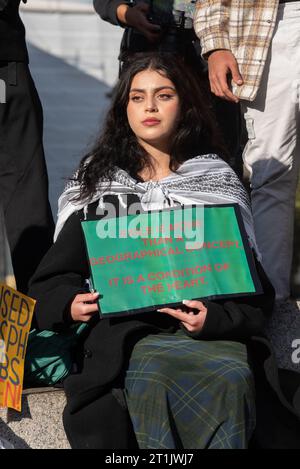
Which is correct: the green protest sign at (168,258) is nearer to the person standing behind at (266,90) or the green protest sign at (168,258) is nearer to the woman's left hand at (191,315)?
the woman's left hand at (191,315)

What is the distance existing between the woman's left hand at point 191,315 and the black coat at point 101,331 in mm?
23

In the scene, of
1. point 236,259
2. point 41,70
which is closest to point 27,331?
point 236,259

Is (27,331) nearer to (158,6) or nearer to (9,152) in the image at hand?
(9,152)

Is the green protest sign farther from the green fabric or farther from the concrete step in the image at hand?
the concrete step

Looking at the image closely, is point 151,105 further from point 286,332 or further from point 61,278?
point 286,332

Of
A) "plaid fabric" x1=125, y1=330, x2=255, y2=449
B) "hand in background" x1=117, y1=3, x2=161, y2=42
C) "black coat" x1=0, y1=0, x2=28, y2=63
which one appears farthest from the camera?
"hand in background" x1=117, y1=3, x2=161, y2=42

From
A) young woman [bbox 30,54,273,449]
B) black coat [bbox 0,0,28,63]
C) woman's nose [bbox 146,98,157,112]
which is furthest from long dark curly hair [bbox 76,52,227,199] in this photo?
black coat [bbox 0,0,28,63]

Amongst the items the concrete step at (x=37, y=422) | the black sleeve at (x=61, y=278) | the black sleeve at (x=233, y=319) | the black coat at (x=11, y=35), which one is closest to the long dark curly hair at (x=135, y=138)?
the black sleeve at (x=61, y=278)

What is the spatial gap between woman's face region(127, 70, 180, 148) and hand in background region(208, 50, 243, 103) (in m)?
0.25

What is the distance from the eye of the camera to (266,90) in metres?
4.79

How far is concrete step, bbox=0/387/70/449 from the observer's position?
411cm

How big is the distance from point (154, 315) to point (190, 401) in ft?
1.44

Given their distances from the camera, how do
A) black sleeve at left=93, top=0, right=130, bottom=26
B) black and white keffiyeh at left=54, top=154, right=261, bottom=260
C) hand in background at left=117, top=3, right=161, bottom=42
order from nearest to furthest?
1. black and white keffiyeh at left=54, top=154, right=261, bottom=260
2. hand in background at left=117, top=3, right=161, bottom=42
3. black sleeve at left=93, top=0, right=130, bottom=26

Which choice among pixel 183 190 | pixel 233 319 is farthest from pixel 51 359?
pixel 183 190
